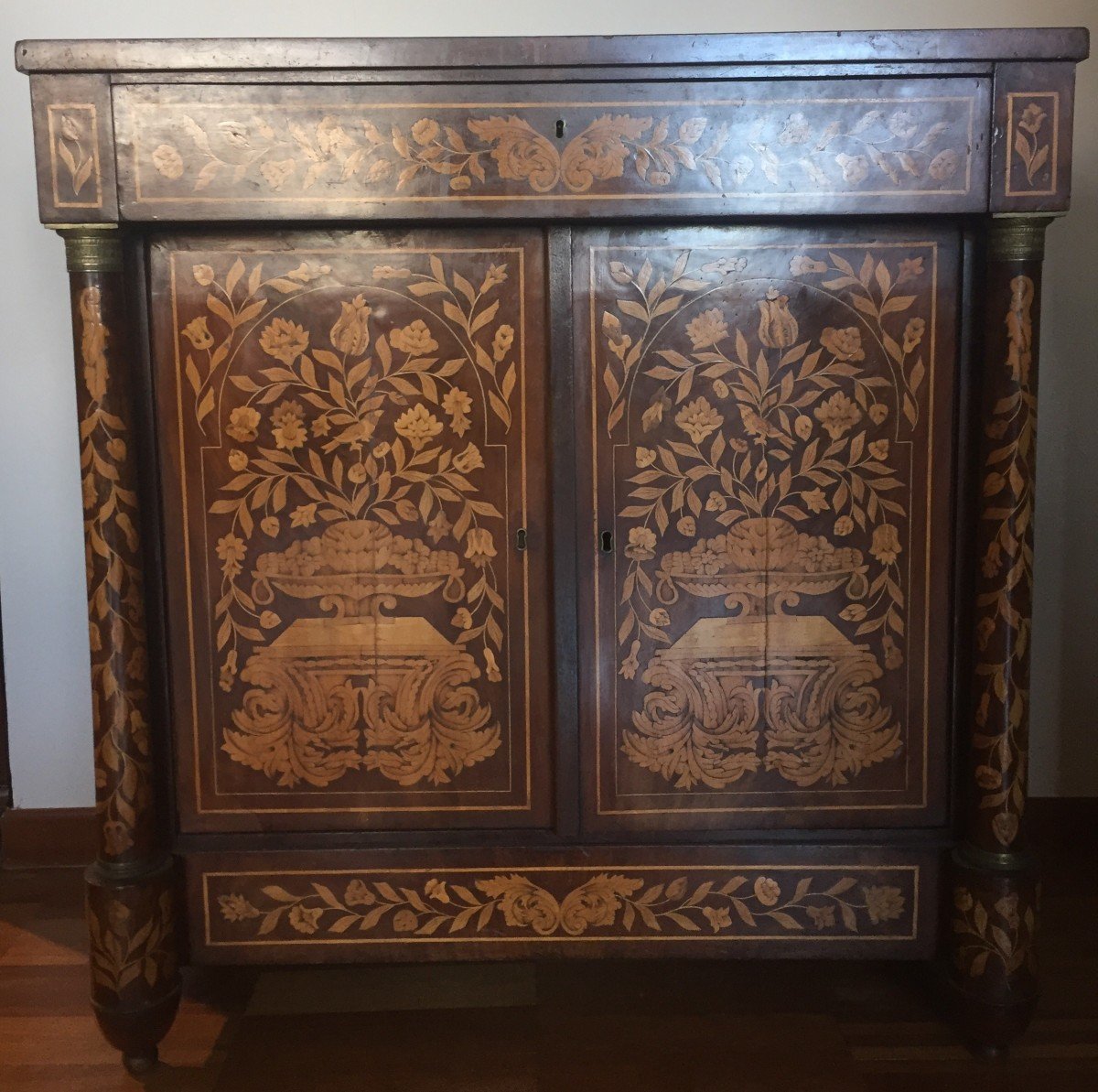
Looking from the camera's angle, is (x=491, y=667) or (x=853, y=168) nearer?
(x=853, y=168)

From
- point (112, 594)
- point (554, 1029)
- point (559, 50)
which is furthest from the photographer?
point (554, 1029)

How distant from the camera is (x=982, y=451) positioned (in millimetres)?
1649

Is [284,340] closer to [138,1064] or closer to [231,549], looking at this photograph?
[231,549]

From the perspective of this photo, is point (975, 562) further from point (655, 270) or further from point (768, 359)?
point (655, 270)

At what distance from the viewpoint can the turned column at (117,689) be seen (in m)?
1.58

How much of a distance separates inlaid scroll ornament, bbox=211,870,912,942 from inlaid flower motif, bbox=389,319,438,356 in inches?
34.6

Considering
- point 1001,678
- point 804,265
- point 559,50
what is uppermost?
point 559,50

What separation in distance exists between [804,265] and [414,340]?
25.2 inches

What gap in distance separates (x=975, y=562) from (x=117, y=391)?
4.66ft

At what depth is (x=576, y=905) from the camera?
1710mm

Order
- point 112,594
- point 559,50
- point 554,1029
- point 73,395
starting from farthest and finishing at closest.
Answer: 1. point 73,395
2. point 554,1029
3. point 112,594
4. point 559,50

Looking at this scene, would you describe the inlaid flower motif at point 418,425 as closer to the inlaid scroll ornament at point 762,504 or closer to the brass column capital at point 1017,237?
the inlaid scroll ornament at point 762,504

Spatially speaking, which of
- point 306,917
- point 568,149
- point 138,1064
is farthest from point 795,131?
point 138,1064

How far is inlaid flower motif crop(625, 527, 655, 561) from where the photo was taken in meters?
1.68
